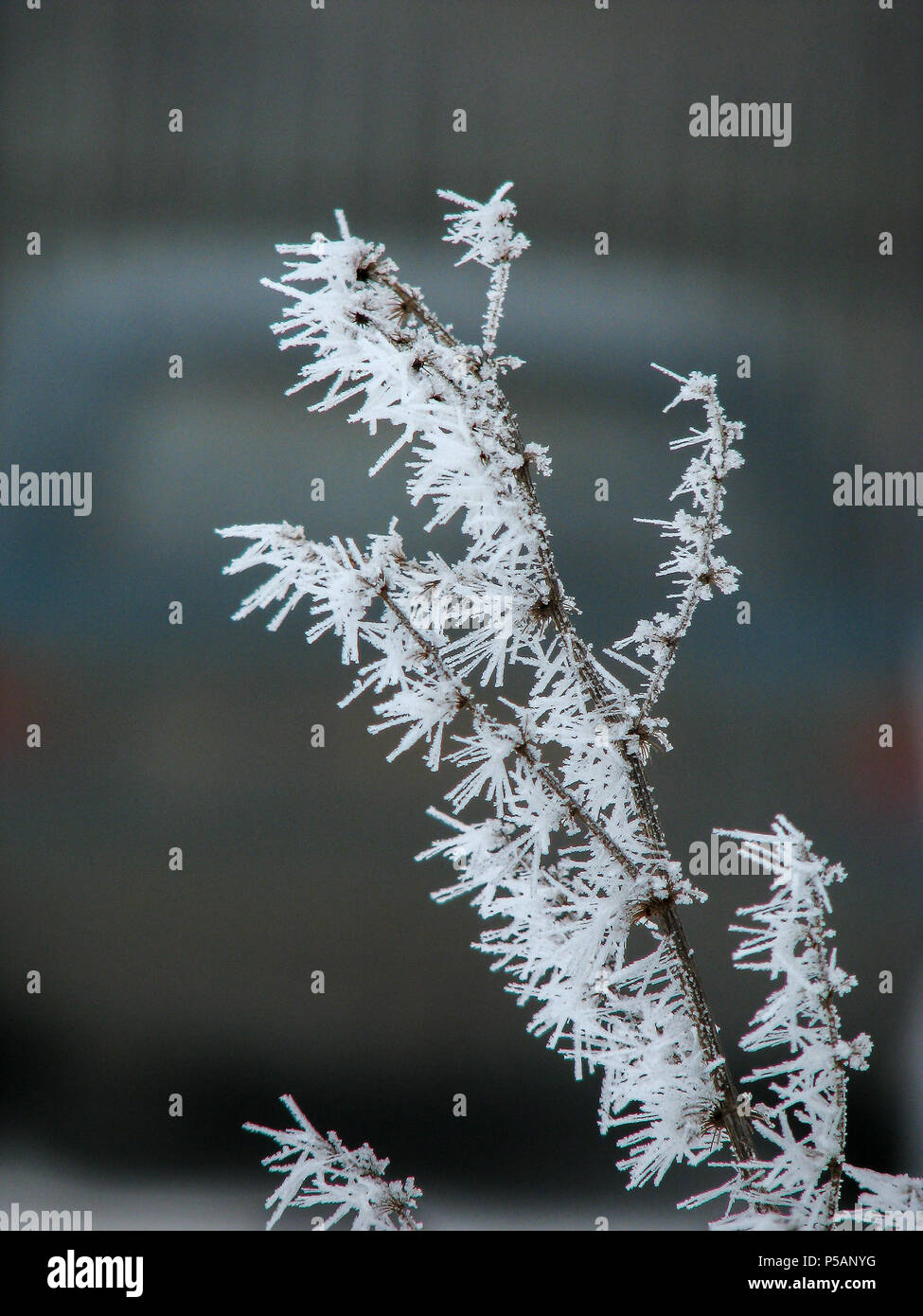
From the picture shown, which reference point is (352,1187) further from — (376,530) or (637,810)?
(376,530)

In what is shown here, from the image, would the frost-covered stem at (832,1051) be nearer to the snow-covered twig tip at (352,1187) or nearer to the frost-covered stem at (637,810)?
the frost-covered stem at (637,810)

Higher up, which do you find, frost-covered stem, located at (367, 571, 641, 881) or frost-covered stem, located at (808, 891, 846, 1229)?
frost-covered stem, located at (367, 571, 641, 881)

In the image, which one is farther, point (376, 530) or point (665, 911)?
point (376, 530)

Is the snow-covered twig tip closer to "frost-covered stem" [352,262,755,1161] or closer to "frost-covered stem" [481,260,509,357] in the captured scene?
"frost-covered stem" [352,262,755,1161]

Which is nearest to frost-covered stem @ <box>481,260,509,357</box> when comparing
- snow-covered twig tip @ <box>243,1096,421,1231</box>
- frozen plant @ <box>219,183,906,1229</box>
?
frozen plant @ <box>219,183,906,1229</box>

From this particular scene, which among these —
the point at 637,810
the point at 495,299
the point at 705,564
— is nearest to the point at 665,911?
the point at 637,810

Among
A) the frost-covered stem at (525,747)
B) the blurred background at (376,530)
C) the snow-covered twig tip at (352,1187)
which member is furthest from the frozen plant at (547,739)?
the blurred background at (376,530)
